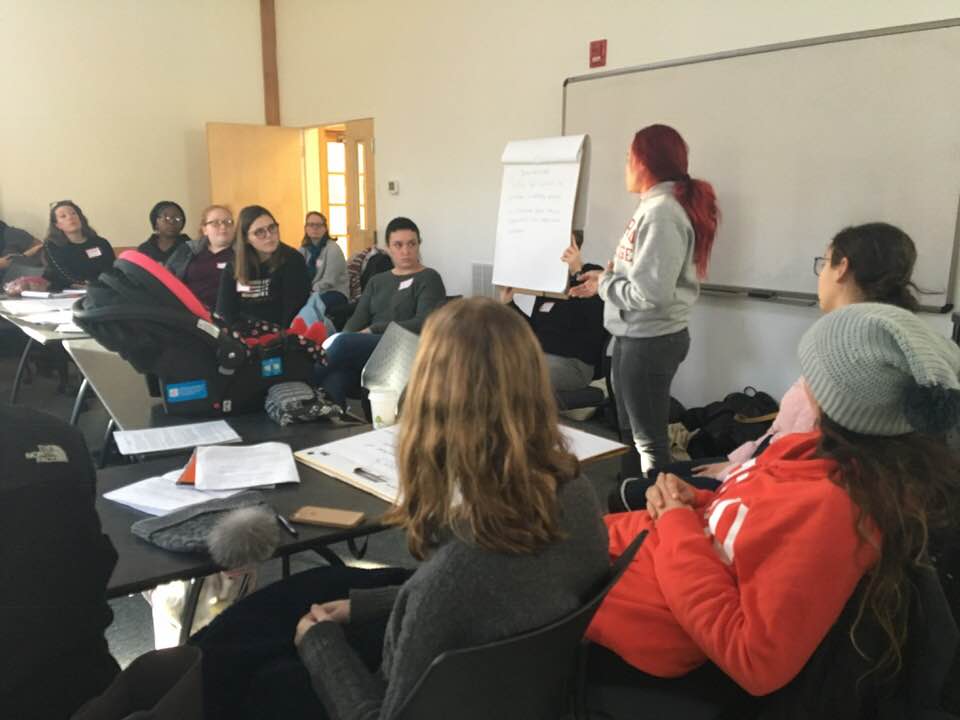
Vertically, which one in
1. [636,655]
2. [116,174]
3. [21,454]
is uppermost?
[116,174]

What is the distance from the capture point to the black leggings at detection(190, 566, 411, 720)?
118cm

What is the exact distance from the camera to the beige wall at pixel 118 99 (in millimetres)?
5969

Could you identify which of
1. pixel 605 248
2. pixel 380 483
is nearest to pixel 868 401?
pixel 380 483

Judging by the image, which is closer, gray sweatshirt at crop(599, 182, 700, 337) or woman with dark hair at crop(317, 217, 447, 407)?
gray sweatshirt at crop(599, 182, 700, 337)

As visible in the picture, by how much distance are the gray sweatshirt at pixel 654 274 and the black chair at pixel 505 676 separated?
1.59 meters

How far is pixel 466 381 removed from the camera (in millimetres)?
926

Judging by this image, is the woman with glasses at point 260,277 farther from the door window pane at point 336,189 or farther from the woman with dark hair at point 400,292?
the door window pane at point 336,189

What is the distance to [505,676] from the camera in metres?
0.89

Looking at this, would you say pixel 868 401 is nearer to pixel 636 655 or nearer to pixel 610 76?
pixel 636 655

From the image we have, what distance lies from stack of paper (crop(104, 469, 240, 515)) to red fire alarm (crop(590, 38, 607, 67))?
3.62 metres

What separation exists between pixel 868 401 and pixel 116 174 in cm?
679

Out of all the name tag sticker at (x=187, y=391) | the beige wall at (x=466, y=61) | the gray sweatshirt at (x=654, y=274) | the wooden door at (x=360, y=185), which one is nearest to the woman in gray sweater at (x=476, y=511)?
the name tag sticker at (x=187, y=391)

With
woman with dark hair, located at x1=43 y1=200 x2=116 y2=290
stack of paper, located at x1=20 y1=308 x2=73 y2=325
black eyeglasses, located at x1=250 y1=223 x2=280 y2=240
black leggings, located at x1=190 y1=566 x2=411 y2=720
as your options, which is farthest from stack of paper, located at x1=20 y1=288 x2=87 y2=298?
black leggings, located at x1=190 y1=566 x2=411 y2=720

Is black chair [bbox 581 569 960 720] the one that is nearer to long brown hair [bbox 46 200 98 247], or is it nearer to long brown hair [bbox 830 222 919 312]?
long brown hair [bbox 830 222 919 312]
